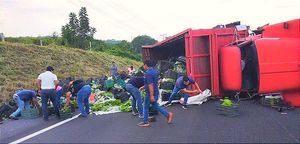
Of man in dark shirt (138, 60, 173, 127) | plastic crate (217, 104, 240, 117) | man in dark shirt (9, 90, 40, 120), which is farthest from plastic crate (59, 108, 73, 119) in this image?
plastic crate (217, 104, 240, 117)

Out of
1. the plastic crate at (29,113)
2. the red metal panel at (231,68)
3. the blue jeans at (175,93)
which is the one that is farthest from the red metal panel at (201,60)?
the plastic crate at (29,113)

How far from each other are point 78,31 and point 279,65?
56.3 meters

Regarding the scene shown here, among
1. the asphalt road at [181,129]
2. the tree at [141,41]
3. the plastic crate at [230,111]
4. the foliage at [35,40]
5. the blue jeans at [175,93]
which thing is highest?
the tree at [141,41]

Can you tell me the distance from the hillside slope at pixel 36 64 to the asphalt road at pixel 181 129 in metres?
12.3

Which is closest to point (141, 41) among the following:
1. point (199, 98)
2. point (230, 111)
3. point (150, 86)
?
point (199, 98)

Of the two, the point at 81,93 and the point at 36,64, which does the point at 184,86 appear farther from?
the point at 36,64

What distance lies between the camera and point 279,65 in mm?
11141

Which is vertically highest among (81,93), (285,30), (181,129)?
(285,30)

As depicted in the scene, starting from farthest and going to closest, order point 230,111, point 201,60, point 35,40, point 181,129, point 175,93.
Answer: point 35,40, point 201,60, point 175,93, point 230,111, point 181,129

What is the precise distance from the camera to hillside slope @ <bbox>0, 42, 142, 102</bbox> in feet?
89.8

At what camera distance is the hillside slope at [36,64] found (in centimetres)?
2738

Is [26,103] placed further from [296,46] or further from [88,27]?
[88,27]

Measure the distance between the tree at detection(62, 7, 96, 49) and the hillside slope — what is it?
1426 cm

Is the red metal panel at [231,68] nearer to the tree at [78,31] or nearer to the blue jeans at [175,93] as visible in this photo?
the blue jeans at [175,93]
